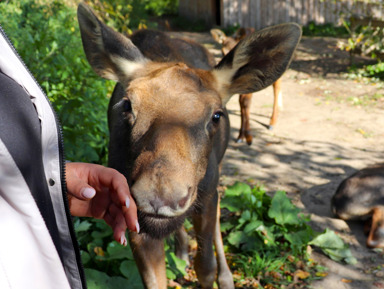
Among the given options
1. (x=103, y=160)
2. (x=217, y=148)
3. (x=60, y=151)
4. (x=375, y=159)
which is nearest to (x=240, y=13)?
(x=375, y=159)

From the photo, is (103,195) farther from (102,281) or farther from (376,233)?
(376,233)

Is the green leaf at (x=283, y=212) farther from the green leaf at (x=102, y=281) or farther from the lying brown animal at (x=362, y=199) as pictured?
the green leaf at (x=102, y=281)

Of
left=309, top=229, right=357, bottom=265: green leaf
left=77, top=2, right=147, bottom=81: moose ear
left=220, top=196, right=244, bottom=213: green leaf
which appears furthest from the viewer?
left=220, top=196, right=244, bottom=213: green leaf

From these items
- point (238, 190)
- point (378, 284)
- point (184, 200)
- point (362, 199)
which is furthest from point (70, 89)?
point (378, 284)

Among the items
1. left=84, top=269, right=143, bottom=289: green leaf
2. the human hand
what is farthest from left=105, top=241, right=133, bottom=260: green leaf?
A: the human hand

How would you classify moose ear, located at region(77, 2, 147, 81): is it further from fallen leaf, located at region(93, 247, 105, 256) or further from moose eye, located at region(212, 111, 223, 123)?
fallen leaf, located at region(93, 247, 105, 256)

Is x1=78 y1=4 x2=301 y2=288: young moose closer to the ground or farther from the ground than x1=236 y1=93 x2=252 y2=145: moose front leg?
farther from the ground

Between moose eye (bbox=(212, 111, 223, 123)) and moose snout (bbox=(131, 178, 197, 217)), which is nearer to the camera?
moose snout (bbox=(131, 178, 197, 217))

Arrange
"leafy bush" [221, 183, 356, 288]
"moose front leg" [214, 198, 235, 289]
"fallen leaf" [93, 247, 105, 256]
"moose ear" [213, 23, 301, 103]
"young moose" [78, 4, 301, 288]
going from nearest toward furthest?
"young moose" [78, 4, 301, 288] → "moose ear" [213, 23, 301, 103] → "fallen leaf" [93, 247, 105, 256] → "moose front leg" [214, 198, 235, 289] → "leafy bush" [221, 183, 356, 288]

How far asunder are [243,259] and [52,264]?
136 inches

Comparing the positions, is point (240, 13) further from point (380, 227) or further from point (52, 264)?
point (52, 264)

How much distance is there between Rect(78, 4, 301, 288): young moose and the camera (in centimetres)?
245

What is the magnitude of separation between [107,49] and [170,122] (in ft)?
3.54

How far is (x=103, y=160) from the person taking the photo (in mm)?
6125
